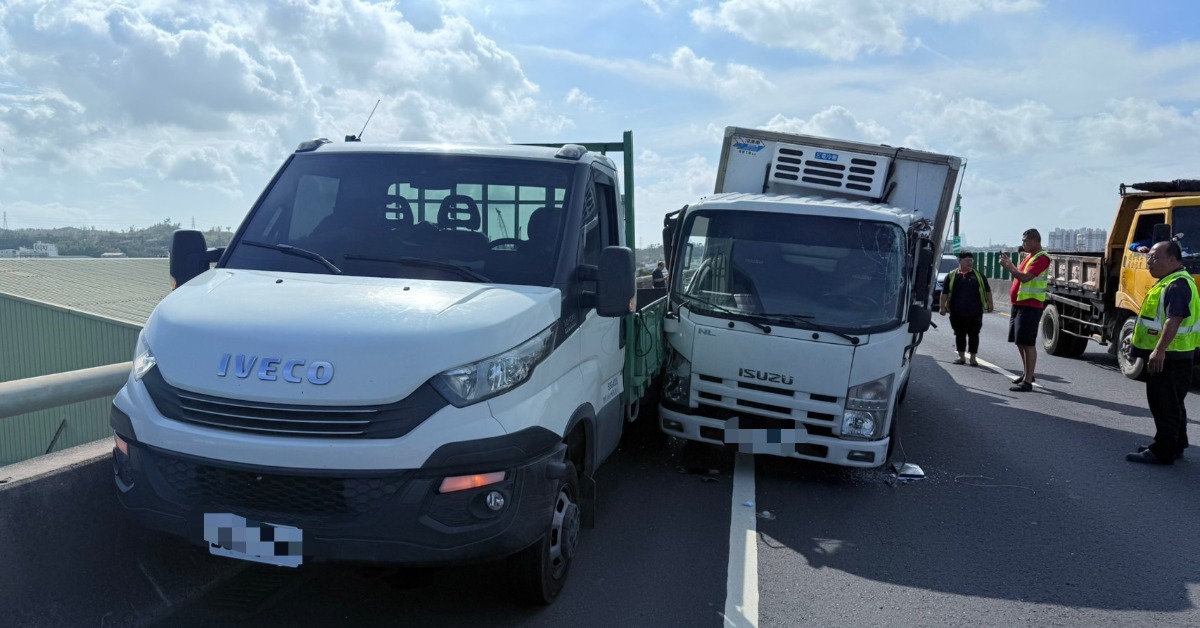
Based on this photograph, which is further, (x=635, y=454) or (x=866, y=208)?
(x=635, y=454)

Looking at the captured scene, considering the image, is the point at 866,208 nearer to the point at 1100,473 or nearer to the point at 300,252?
the point at 1100,473

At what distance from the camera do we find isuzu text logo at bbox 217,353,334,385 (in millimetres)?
3328

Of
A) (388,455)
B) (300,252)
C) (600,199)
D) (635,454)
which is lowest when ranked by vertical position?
(635,454)

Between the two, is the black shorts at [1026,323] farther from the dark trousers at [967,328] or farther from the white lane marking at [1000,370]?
the dark trousers at [967,328]

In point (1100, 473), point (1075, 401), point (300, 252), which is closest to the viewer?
point (300, 252)

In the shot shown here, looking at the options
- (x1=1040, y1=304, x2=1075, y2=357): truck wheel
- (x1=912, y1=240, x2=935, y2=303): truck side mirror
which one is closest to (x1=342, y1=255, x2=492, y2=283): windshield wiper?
(x1=912, y1=240, x2=935, y2=303): truck side mirror

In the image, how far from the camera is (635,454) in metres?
7.54

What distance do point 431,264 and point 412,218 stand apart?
0.43 meters

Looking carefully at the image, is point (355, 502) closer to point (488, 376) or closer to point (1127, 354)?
point (488, 376)

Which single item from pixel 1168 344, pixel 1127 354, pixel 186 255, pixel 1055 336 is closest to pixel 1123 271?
pixel 1127 354

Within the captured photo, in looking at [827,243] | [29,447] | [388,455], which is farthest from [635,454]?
[29,447]

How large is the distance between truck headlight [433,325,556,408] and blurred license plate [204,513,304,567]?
78 cm

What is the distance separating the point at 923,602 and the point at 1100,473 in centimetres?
369

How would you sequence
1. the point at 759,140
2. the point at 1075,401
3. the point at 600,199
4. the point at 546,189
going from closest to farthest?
1. the point at 546,189
2. the point at 600,199
3. the point at 759,140
4. the point at 1075,401
